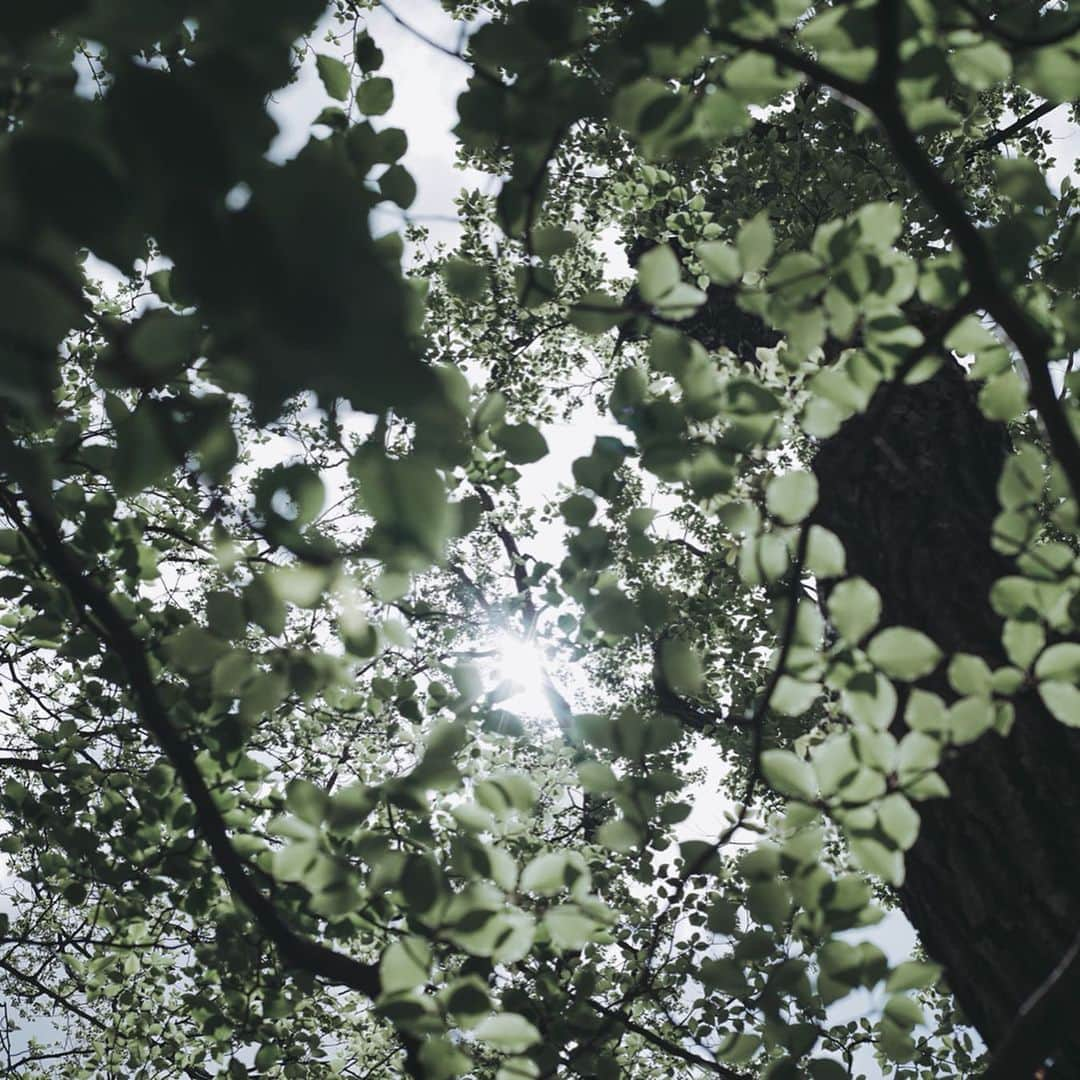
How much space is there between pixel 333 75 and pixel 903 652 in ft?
5.54

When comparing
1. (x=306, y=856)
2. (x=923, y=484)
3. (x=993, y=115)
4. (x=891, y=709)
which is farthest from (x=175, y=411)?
(x=993, y=115)

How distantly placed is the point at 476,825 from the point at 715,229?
12.5 feet

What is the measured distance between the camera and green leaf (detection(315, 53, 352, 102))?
170 cm

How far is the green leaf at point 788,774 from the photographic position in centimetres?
157

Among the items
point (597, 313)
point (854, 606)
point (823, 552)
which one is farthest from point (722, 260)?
point (854, 606)

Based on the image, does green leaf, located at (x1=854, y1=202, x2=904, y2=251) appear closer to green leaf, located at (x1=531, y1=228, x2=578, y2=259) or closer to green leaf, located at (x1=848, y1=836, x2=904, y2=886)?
green leaf, located at (x1=531, y1=228, x2=578, y2=259)

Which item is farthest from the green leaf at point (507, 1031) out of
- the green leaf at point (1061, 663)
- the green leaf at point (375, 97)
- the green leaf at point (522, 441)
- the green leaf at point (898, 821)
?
the green leaf at point (375, 97)

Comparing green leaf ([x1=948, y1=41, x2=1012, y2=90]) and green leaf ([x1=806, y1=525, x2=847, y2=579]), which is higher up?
green leaf ([x1=948, y1=41, x2=1012, y2=90])

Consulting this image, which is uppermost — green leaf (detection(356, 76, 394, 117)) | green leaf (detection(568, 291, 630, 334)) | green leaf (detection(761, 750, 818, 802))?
green leaf (detection(356, 76, 394, 117))

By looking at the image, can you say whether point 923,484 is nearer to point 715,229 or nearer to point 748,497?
point 748,497

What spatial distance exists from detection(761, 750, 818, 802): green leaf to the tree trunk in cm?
61

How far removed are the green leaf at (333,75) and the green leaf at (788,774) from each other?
1.67 m

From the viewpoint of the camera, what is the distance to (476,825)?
1632 mm

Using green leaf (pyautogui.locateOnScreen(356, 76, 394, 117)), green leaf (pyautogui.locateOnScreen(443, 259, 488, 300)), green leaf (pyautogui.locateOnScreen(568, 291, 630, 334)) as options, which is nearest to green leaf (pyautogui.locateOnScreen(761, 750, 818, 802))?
green leaf (pyautogui.locateOnScreen(568, 291, 630, 334))
